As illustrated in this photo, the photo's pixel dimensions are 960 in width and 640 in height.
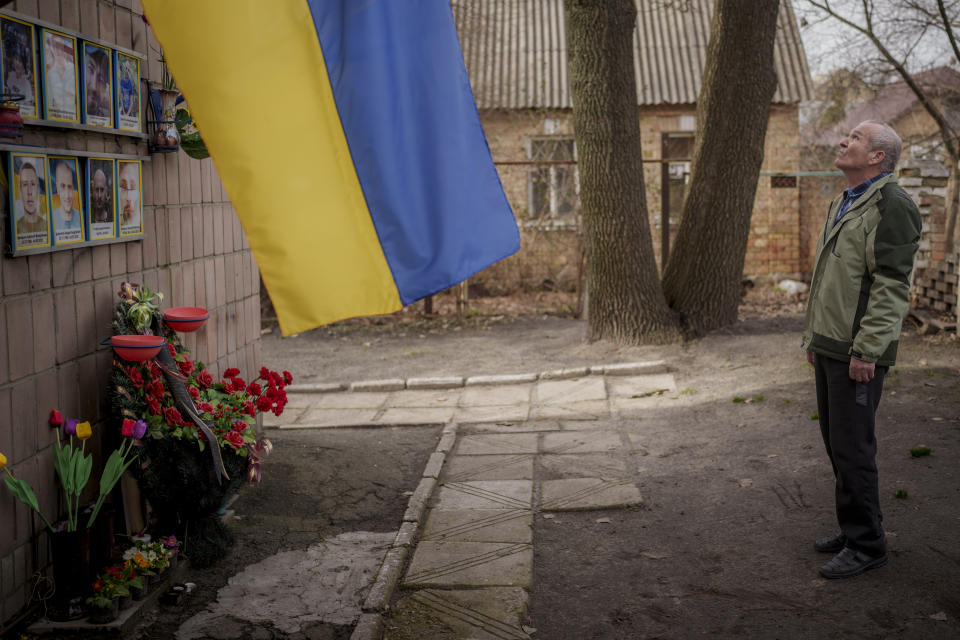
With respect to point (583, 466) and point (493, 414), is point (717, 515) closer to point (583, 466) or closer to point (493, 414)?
point (583, 466)

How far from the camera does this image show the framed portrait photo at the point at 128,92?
4.42 m

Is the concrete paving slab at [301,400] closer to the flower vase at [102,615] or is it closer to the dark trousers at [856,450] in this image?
the flower vase at [102,615]

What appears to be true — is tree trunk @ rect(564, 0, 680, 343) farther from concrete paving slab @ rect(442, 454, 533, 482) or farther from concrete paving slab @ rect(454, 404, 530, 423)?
concrete paving slab @ rect(442, 454, 533, 482)

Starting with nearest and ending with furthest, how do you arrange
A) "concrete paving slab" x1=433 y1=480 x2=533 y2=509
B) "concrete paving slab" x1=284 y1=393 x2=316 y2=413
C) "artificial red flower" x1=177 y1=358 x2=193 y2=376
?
"artificial red flower" x1=177 y1=358 x2=193 y2=376 → "concrete paving slab" x1=433 y1=480 x2=533 y2=509 → "concrete paving slab" x1=284 y1=393 x2=316 y2=413

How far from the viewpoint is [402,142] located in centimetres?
315

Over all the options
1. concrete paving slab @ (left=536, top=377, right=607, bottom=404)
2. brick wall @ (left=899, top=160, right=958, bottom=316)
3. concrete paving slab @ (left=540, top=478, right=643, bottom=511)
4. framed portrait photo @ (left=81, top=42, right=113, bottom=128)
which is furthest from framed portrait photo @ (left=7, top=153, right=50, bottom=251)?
brick wall @ (left=899, top=160, right=958, bottom=316)

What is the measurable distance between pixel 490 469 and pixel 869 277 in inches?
118

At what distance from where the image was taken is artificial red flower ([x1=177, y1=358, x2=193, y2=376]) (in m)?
4.64

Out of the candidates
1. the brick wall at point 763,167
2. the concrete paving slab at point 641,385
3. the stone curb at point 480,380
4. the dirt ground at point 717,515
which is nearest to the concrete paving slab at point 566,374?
the stone curb at point 480,380

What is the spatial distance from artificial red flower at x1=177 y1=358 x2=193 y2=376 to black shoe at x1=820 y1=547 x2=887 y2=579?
3.27 metres

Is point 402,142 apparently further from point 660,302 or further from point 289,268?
point 660,302

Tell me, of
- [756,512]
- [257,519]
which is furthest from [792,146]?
[257,519]

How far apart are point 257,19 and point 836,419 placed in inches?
119

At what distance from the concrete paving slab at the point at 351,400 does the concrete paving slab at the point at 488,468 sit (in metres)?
2.14
